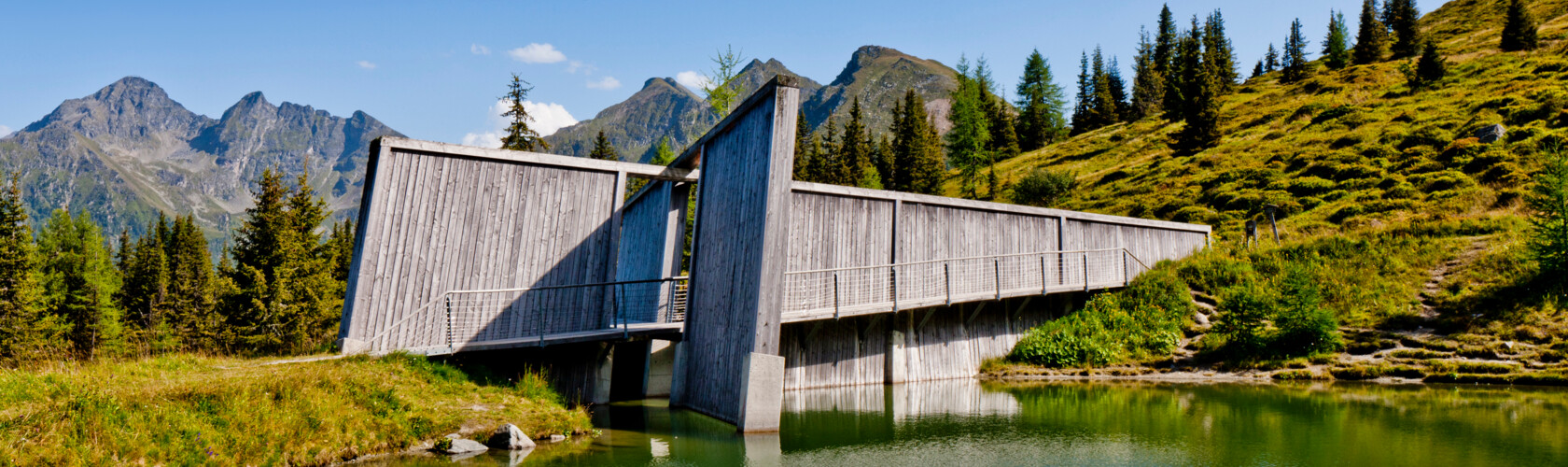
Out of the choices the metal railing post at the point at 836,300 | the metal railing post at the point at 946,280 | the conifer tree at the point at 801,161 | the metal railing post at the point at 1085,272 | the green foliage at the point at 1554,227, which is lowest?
the metal railing post at the point at 836,300

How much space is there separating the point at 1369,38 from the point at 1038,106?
23993 millimetres

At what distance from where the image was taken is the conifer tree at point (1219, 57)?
6788 cm

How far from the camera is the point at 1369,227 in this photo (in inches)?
956

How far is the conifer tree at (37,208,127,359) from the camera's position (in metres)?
43.4

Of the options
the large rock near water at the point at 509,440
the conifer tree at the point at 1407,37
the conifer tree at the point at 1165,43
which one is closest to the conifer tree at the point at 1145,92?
the conifer tree at the point at 1165,43

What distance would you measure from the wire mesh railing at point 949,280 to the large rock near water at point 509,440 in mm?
5357

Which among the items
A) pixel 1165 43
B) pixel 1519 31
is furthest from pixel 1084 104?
pixel 1519 31

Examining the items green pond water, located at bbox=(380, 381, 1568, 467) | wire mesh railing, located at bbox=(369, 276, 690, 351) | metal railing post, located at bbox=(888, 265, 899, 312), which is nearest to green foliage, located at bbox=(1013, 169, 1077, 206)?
metal railing post, located at bbox=(888, 265, 899, 312)

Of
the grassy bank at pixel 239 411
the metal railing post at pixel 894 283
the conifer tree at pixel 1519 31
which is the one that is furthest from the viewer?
the conifer tree at pixel 1519 31

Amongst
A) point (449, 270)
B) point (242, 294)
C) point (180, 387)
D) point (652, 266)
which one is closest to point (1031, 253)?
point (652, 266)

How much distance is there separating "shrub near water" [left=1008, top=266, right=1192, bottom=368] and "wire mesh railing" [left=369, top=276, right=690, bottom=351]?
29.6 ft

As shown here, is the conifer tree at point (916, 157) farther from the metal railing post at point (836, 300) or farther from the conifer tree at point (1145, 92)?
the metal railing post at point (836, 300)

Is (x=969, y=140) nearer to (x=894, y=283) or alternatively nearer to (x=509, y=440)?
(x=894, y=283)

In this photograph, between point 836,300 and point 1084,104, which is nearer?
point 836,300
